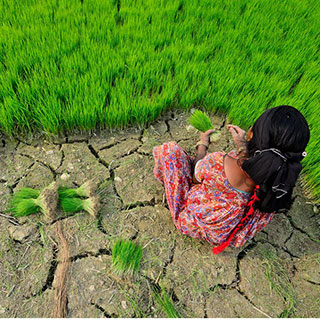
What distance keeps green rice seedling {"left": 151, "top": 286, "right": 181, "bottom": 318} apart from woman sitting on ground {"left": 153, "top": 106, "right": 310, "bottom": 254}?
0.32m

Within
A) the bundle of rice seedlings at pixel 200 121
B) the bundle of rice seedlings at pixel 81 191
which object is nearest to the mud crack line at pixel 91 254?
the bundle of rice seedlings at pixel 81 191

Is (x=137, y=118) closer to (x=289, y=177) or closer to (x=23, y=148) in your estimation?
(x=23, y=148)

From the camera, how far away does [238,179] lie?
1215mm

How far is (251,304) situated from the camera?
1435 mm

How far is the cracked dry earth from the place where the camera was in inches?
53.5

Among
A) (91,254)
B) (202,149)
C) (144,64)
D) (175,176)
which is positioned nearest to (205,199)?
(175,176)

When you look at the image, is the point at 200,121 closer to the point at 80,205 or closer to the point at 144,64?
the point at 144,64

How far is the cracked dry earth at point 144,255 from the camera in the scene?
136cm

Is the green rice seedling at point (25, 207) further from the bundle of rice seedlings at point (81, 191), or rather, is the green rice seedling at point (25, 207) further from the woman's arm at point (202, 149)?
the woman's arm at point (202, 149)

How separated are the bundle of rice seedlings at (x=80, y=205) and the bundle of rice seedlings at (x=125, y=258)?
24 cm

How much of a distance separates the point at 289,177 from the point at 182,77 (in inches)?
49.8

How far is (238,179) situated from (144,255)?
67cm

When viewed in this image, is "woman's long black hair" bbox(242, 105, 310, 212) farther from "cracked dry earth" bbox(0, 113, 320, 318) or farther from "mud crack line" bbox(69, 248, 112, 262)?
"mud crack line" bbox(69, 248, 112, 262)

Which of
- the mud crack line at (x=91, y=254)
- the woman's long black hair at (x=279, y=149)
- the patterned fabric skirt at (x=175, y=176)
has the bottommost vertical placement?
the mud crack line at (x=91, y=254)
